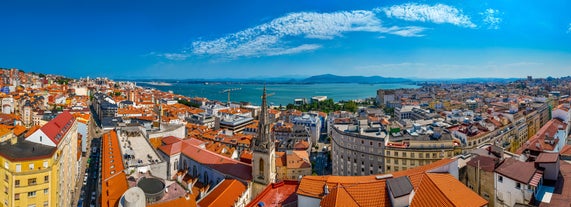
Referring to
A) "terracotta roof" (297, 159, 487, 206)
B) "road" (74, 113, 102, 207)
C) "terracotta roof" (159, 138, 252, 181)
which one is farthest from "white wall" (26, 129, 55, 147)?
"terracotta roof" (297, 159, 487, 206)

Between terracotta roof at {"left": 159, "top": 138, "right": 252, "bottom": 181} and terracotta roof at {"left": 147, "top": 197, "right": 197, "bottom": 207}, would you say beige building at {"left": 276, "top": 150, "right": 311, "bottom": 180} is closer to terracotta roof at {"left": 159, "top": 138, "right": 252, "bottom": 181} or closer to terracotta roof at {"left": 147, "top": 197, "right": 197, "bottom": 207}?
terracotta roof at {"left": 159, "top": 138, "right": 252, "bottom": 181}

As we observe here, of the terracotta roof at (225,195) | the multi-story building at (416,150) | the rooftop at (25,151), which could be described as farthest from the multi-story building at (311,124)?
the rooftop at (25,151)

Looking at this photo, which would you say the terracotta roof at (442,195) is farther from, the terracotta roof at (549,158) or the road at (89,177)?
the road at (89,177)

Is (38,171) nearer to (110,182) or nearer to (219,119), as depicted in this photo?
(110,182)

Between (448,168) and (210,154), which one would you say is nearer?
(448,168)

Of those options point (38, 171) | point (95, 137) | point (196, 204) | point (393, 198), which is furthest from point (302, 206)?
point (95, 137)

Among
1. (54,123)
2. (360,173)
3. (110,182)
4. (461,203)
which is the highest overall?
(54,123)
